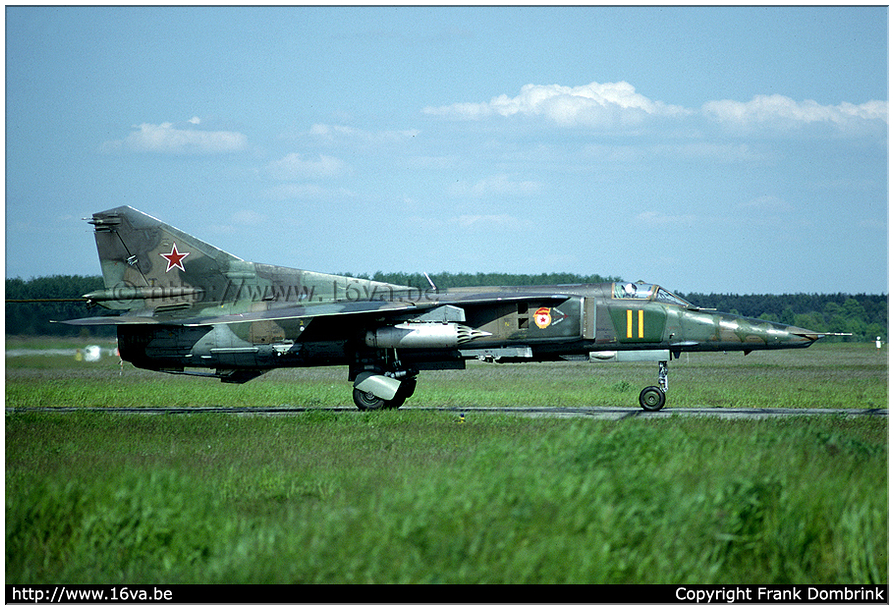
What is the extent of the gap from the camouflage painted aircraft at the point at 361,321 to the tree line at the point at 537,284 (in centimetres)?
98

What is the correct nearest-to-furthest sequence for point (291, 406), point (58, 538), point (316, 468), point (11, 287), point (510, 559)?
point (510, 559) < point (58, 538) < point (316, 468) < point (291, 406) < point (11, 287)

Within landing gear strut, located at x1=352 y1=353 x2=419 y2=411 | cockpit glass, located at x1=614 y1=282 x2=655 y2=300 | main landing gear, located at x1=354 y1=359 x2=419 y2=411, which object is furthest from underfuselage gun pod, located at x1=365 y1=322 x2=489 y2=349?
cockpit glass, located at x1=614 y1=282 x2=655 y2=300

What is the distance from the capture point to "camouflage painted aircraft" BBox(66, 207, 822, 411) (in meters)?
18.5

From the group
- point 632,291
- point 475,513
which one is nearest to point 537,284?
point 632,291

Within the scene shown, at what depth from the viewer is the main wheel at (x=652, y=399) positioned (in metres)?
18.8

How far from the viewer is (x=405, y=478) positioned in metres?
9.37

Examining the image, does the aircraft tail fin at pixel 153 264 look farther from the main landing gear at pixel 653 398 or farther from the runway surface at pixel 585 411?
the main landing gear at pixel 653 398

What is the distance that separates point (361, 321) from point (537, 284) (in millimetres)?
4482

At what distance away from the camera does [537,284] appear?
1998 cm

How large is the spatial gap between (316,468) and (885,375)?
30.4m

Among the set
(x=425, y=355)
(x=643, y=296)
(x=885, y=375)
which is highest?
(x=643, y=296)

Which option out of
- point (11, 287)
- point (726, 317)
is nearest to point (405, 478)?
point (726, 317)

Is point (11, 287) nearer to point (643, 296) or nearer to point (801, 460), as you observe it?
point (643, 296)

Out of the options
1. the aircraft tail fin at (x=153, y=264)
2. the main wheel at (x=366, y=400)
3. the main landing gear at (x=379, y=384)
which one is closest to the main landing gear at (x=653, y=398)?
the main landing gear at (x=379, y=384)
